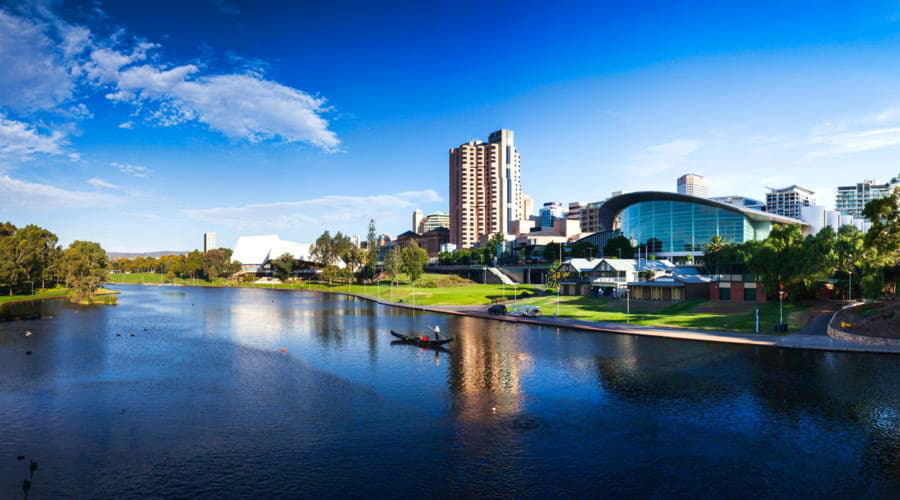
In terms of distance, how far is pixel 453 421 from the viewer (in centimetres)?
2720

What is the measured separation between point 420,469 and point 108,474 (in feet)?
43.1

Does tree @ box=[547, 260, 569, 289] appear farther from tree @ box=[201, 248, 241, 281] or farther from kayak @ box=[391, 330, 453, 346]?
tree @ box=[201, 248, 241, 281]

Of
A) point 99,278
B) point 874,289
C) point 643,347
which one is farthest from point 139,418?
point 99,278

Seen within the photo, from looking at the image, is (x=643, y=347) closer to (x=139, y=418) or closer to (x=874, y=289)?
(x=874, y=289)

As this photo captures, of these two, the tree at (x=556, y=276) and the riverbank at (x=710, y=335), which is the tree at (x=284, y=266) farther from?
the riverbank at (x=710, y=335)

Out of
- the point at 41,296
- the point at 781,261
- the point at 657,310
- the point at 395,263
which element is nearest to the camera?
the point at 781,261

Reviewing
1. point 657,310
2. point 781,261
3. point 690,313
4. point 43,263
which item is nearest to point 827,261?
point 781,261

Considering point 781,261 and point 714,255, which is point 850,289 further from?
point 714,255

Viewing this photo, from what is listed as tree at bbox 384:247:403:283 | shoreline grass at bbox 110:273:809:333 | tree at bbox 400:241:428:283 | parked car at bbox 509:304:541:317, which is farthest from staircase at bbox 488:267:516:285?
parked car at bbox 509:304:541:317

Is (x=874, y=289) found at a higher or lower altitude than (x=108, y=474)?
higher

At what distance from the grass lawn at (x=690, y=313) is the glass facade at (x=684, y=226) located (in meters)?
69.8

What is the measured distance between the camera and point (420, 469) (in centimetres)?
2133

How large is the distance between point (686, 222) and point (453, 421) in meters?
135

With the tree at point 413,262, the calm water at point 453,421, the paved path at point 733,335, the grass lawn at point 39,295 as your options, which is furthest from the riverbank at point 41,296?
the paved path at point 733,335
